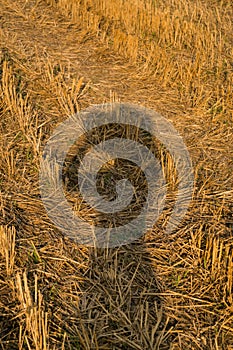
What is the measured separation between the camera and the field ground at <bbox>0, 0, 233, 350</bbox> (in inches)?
89.4

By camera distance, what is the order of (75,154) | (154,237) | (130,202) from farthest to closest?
(75,154) < (130,202) < (154,237)

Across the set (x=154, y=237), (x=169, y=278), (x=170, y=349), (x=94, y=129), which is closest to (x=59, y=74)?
(x=94, y=129)

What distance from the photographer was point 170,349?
2.19 metres

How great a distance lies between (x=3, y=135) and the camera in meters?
3.64

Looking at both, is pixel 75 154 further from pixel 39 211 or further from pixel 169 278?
pixel 169 278

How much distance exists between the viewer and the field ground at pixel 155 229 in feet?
7.45

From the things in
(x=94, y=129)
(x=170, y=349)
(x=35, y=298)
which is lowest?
(x=170, y=349)

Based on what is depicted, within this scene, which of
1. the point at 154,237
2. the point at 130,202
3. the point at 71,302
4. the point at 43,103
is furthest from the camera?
the point at 43,103

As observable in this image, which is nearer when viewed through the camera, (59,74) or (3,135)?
(3,135)

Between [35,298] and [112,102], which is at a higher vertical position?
[112,102]

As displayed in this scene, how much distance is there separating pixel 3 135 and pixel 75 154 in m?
0.64

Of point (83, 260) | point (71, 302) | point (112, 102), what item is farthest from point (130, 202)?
point (112, 102)

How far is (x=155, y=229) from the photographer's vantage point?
2.89 meters

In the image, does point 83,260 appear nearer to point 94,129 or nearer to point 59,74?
point 94,129
